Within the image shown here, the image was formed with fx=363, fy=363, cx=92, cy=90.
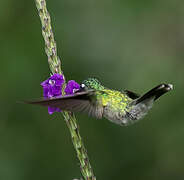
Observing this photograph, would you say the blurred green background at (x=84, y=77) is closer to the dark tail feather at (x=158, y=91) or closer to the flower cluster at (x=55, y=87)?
the flower cluster at (x=55, y=87)

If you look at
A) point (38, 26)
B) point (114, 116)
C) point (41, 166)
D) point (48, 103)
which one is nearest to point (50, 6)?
point (38, 26)

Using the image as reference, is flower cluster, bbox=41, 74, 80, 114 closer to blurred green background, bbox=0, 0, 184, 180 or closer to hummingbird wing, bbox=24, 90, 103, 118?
hummingbird wing, bbox=24, 90, 103, 118

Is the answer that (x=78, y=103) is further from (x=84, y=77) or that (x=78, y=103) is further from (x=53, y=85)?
(x=84, y=77)

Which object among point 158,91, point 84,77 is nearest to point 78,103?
point 158,91

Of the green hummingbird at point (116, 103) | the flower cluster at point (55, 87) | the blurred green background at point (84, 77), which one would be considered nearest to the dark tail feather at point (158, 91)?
the green hummingbird at point (116, 103)

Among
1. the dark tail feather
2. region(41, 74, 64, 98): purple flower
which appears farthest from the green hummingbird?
region(41, 74, 64, 98): purple flower
